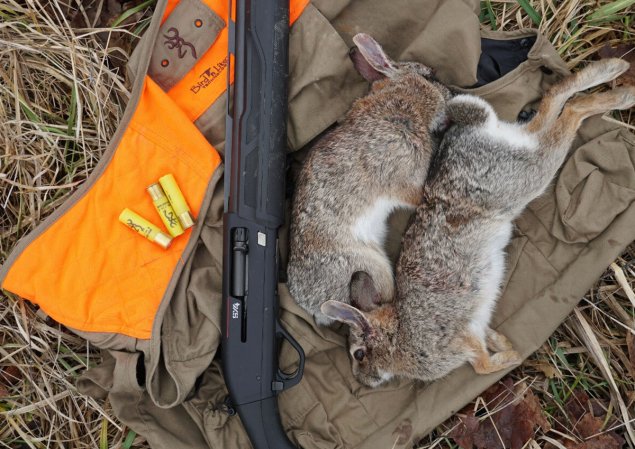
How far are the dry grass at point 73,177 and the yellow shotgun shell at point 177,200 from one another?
83cm

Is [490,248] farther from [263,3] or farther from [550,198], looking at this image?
[263,3]

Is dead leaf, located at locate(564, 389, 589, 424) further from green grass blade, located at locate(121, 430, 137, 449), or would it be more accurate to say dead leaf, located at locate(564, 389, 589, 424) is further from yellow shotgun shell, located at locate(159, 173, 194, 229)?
green grass blade, located at locate(121, 430, 137, 449)

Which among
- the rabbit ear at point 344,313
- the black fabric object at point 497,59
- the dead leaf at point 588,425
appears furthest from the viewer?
the black fabric object at point 497,59

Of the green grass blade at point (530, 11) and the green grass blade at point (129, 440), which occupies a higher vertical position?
the green grass blade at point (530, 11)

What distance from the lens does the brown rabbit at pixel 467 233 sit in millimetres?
4680

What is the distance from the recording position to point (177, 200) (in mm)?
4844

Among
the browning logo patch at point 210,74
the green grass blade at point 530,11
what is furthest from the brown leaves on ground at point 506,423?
the browning logo patch at point 210,74

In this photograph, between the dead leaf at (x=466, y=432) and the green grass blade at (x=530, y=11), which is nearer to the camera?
the dead leaf at (x=466, y=432)

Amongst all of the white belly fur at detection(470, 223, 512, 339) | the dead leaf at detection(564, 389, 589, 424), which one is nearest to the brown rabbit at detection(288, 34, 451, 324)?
the white belly fur at detection(470, 223, 512, 339)

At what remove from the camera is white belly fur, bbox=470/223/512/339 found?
478 cm

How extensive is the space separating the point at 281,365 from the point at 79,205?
2.01m

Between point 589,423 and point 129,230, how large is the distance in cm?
385

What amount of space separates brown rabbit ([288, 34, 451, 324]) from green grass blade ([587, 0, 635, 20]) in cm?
139

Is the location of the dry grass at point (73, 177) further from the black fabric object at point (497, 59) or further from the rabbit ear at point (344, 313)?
the rabbit ear at point (344, 313)
